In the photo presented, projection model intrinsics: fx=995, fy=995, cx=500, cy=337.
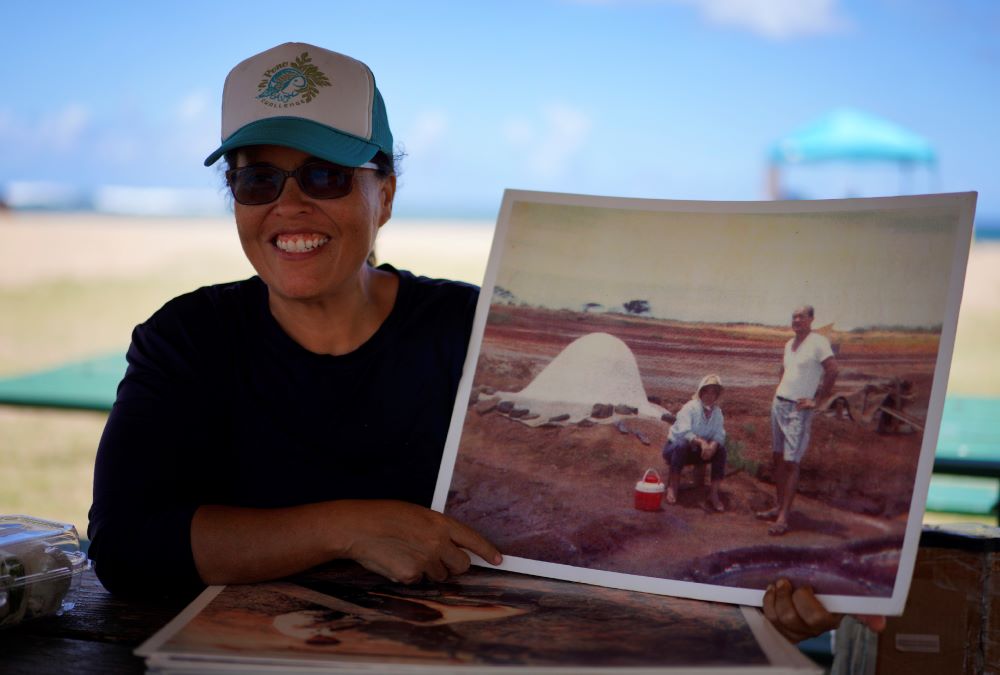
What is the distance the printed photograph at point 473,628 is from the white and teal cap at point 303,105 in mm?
613

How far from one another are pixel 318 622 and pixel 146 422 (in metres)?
0.46

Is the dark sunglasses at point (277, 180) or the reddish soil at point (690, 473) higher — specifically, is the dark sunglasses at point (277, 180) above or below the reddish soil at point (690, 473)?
above

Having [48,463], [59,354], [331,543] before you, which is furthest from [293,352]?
[59,354]

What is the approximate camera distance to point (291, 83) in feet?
4.80

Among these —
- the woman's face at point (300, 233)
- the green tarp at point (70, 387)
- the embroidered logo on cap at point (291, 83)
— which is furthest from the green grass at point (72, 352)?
the embroidered logo on cap at point (291, 83)

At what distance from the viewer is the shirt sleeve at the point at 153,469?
1230 mm

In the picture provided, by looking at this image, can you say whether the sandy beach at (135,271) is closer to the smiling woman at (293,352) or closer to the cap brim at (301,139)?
the smiling woman at (293,352)

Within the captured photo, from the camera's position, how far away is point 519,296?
138 centimetres

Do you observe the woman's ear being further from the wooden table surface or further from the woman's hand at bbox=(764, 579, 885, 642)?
the woman's hand at bbox=(764, 579, 885, 642)

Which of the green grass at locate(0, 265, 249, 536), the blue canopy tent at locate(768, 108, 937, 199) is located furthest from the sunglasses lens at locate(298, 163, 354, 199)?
the blue canopy tent at locate(768, 108, 937, 199)

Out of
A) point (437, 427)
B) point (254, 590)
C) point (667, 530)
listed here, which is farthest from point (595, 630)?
point (437, 427)

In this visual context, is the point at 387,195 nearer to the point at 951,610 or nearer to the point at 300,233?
the point at 300,233

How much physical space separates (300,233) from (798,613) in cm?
86

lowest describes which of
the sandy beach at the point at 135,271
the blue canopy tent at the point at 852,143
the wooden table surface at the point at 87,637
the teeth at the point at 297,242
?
the wooden table surface at the point at 87,637
